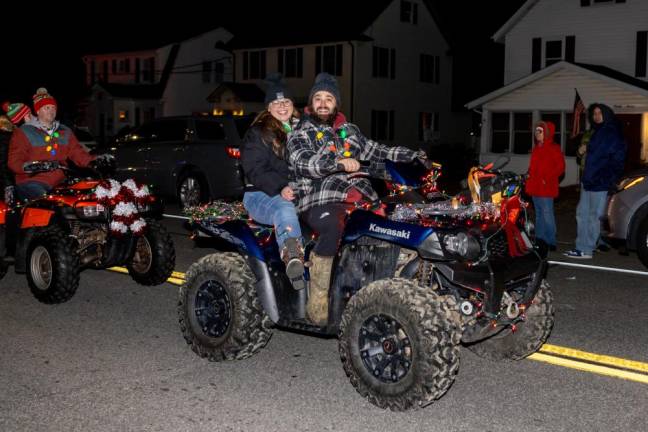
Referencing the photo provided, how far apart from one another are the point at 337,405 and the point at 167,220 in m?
10.6

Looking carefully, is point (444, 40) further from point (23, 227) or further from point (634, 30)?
point (23, 227)

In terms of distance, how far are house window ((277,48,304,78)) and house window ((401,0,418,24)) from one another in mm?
6206

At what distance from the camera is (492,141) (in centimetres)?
3288

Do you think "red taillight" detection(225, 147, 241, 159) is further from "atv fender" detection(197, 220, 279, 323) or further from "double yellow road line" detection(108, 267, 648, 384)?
"double yellow road line" detection(108, 267, 648, 384)

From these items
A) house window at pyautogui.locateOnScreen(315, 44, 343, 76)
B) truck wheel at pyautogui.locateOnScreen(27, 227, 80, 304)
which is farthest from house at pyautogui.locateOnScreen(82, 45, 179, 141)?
truck wheel at pyautogui.locateOnScreen(27, 227, 80, 304)

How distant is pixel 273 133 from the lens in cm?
592

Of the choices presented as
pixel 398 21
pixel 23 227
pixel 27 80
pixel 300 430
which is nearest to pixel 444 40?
pixel 398 21

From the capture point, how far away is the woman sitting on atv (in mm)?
5582

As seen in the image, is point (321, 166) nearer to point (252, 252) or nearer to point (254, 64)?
point (252, 252)

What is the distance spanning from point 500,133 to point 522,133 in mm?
→ 1047

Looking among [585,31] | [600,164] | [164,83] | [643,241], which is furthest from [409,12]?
[643,241]

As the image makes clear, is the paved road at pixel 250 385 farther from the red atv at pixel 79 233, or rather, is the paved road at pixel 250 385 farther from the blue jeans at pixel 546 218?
the blue jeans at pixel 546 218

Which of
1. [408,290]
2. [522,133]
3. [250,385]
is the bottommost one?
[250,385]

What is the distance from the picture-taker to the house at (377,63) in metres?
43.6
